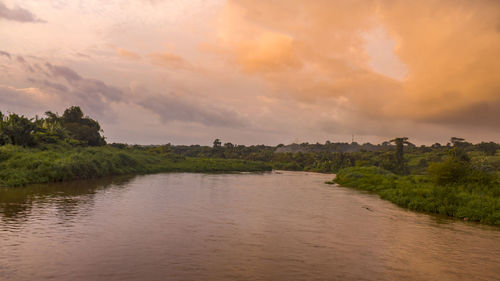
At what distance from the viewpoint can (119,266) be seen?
493 inches

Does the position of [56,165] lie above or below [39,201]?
above

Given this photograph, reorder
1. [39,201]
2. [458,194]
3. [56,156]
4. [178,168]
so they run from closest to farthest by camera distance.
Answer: [39,201], [458,194], [56,156], [178,168]

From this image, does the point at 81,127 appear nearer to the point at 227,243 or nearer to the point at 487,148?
the point at 227,243

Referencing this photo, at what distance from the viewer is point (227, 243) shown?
16.5 metres

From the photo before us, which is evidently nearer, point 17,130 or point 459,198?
point 459,198

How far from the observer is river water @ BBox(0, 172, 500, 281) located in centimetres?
1252

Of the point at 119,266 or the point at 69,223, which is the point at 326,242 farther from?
the point at 69,223

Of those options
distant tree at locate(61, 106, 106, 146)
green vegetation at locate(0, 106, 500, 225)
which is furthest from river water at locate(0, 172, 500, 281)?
distant tree at locate(61, 106, 106, 146)

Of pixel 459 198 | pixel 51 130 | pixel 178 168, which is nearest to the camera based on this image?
pixel 459 198

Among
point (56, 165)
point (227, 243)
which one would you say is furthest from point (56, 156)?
point (227, 243)

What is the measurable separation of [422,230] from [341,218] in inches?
213

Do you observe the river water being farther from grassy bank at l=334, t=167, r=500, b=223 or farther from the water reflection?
grassy bank at l=334, t=167, r=500, b=223

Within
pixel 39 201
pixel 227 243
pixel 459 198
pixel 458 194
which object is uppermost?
pixel 458 194

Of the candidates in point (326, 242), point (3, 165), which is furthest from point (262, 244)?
point (3, 165)
